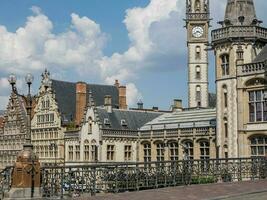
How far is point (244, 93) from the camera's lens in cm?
4422

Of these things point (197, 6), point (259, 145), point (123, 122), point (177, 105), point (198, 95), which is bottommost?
point (259, 145)


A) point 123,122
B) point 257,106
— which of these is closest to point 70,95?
point 123,122

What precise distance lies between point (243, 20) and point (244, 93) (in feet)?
21.2

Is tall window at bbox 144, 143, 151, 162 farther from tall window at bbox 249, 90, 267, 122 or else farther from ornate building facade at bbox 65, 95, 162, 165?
tall window at bbox 249, 90, 267, 122

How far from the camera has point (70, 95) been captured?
7044 centimetres

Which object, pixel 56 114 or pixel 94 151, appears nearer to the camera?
pixel 94 151

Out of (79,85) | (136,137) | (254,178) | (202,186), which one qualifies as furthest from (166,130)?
(202,186)

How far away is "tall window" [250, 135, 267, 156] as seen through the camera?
42688 millimetres

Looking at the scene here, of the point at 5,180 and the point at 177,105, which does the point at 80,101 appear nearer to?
the point at 177,105

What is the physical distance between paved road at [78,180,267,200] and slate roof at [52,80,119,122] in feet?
139

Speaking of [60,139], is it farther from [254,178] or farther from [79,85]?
[254,178]

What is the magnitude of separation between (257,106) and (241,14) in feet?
27.1

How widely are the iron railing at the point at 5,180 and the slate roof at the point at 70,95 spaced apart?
4082 centimetres

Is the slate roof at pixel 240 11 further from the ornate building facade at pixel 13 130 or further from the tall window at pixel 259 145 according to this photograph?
the ornate building facade at pixel 13 130
